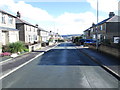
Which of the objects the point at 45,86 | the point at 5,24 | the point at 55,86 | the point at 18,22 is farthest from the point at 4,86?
the point at 18,22

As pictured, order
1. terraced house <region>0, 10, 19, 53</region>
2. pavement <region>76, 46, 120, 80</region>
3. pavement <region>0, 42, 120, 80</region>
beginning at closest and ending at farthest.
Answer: pavement <region>76, 46, 120, 80</region>
pavement <region>0, 42, 120, 80</region>
terraced house <region>0, 10, 19, 53</region>

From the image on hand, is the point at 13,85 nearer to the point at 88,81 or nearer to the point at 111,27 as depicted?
the point at 88,81

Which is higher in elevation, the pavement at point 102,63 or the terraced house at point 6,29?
the terraced house at point 6,29

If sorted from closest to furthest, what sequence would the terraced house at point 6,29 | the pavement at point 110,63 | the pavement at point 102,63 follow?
the pavement at point 110,63 → the pavement at point 102,63 → the terraced house at point 6,29

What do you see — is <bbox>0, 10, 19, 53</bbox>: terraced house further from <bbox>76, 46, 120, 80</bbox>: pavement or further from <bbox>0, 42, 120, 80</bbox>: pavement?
<bbox>76, 46, 120, 80</bbox>: pavement

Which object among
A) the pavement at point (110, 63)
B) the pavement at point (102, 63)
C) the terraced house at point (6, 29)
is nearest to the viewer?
the pavement at point (110, 63)

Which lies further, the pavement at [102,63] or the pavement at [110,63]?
the pavement at [102,63]

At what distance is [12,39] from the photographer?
25.4m

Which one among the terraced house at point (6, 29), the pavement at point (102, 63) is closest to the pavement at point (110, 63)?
the pavement at point (102, 63)

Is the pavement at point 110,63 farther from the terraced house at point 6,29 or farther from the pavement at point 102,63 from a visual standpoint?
→ the terraced house at point 6,29

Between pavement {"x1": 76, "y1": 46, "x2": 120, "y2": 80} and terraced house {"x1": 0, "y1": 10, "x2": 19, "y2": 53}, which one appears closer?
pavement {"x1": 76, "y1": 46, "x2": 120, "y2": 80}

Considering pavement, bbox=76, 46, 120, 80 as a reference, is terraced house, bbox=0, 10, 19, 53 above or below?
above

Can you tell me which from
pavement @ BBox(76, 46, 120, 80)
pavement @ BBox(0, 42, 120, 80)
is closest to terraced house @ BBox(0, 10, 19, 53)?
pavement @ BBox(0, 42, 120, 80)

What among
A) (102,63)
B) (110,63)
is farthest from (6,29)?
(110,63)
